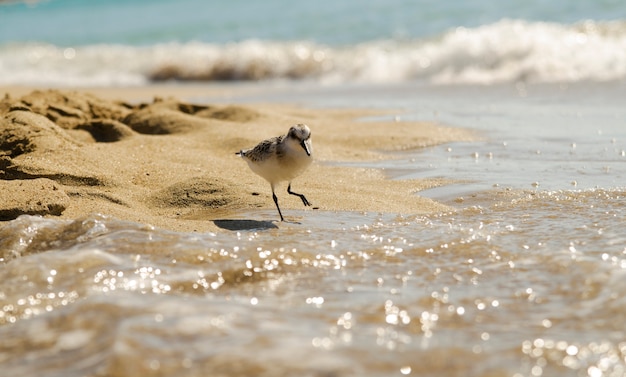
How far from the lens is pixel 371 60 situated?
16500 mm

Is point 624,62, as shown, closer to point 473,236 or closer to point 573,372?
point 473,236

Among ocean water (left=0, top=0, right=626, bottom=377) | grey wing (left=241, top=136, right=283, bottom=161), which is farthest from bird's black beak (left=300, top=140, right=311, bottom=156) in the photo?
ocean water (left=0, top=0, right=626, bottom=377)

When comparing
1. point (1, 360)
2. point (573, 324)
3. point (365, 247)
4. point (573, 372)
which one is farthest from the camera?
point (365, 247)

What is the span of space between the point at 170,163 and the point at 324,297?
10.5 feet

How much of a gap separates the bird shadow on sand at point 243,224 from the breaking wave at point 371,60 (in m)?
8.70

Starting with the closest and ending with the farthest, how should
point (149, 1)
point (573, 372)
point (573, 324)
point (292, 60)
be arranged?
point (573, 372), point (573, 324), point (292, 60), point (149, 1)

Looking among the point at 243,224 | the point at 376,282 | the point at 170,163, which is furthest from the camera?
the point at 170,163

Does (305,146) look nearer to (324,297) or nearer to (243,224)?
(243,224)

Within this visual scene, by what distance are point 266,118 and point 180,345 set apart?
5.79 m

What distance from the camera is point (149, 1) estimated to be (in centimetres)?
3206

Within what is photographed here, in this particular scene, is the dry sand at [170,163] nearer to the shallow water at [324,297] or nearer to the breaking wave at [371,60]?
the shallow water at [324,297]

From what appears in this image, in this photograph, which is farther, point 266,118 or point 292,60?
point 292,60

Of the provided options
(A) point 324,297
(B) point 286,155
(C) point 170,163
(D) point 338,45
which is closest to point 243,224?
(B) point 286,155

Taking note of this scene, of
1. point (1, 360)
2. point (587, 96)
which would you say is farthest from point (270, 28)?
point (1, 360)
